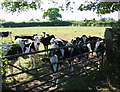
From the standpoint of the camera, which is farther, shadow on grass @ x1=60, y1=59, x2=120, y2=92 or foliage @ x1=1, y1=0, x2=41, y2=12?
foliage @ x1=1, y1=0, x2=41, y2=12

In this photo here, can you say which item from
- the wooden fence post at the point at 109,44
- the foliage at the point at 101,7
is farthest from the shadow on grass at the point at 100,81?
the foliage at the point at 101,7

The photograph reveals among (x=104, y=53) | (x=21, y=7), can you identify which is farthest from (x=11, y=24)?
(x=104, y=53)

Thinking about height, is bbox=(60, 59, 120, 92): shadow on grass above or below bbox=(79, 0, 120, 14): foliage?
below

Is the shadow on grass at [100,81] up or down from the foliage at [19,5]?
down

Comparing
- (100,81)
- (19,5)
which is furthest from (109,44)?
(19,5)

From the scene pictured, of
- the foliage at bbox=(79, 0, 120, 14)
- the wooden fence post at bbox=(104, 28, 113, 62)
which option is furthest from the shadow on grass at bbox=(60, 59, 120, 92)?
the foliage at bbox=(79, 0, 120, 14)

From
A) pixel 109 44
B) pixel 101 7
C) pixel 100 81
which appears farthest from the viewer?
pixel 101 7

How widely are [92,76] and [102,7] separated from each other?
683 cm

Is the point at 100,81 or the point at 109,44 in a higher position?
the point at 109,44

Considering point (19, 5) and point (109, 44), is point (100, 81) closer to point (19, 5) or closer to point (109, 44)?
point (109, 44)

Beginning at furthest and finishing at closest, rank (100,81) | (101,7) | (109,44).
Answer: (101,7) < (109,44) < (100,81)

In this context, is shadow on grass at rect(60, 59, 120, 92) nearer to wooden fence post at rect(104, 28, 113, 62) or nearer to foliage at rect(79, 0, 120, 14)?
wooden fence post at rect(104, 28, 113, 62)

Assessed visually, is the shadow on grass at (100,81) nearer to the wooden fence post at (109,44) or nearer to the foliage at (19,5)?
the wooden fence post at (109,44)

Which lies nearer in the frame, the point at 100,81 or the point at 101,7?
the point at 100,81
